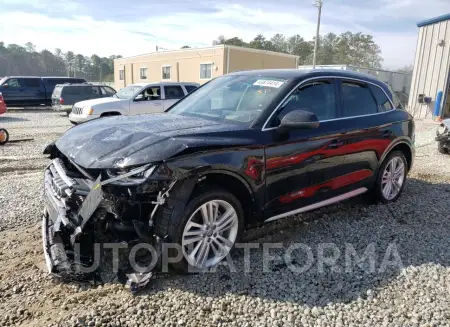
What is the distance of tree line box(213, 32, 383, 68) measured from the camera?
2400 inches

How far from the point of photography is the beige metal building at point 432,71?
52.4 ft

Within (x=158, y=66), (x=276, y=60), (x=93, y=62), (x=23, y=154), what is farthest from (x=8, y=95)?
(x=93, y=62)

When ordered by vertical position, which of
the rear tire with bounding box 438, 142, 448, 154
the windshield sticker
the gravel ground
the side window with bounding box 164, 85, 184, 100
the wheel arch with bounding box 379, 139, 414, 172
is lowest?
the gravel ground

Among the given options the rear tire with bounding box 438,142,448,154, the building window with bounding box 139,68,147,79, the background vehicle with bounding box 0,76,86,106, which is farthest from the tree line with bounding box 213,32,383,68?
the rear tire with bounding box 438,142,448,154

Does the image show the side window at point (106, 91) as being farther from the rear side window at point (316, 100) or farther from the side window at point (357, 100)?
the rear side window at point (316, 100)

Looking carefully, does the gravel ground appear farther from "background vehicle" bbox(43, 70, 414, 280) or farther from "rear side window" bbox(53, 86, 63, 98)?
"rear side window" bbox(53, 86, 63, 98)

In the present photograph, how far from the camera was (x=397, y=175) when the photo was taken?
521 cm

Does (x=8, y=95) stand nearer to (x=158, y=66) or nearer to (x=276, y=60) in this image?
(x=158, y=66)

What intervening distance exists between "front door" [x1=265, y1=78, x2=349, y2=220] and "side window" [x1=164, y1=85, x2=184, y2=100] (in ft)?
29.8

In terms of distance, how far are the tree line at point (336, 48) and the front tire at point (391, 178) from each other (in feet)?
183

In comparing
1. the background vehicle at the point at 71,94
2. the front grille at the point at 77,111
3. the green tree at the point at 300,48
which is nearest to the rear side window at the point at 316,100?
the front grille at the point at 77,111

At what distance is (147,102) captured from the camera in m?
12.1

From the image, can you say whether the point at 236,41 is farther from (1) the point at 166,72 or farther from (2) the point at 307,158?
(2) the point at 307,158

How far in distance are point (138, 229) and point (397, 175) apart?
395 cm
